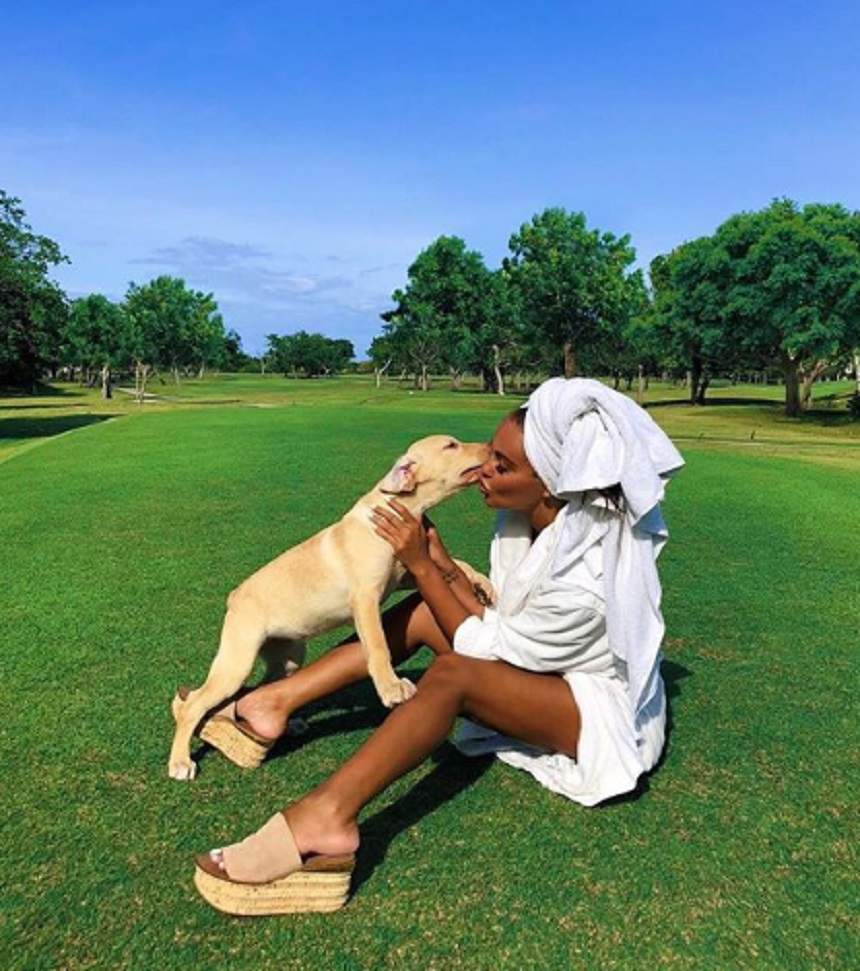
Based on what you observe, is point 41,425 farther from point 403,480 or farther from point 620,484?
point 620,484

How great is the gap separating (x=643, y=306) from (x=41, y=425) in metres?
40.7

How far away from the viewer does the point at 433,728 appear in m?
2.83

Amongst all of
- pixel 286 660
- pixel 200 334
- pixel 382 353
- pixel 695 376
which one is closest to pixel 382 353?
pixel 382 353

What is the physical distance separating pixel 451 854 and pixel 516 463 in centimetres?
142

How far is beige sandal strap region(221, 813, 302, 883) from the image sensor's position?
2598mm

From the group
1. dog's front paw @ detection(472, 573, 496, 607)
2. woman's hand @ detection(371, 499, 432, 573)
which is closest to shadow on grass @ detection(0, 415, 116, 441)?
dog's front paw @ detection(472, 573, 496, 607)

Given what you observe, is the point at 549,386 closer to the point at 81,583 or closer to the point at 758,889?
the point at 758,889

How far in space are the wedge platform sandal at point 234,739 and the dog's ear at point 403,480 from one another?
1.13 meters

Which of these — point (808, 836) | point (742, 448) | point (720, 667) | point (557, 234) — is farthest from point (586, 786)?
point (557, 234)

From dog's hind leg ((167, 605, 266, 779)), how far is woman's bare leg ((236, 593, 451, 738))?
0.40ft

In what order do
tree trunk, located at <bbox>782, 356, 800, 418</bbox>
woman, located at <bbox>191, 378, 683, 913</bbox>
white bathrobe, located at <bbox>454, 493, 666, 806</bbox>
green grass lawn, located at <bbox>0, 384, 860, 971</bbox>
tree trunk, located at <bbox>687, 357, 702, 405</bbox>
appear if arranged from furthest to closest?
tree trunk, located at <bbox>687, 357, 702, 405</bbox>, tree trunk, located at <bbox>782, 356, 800, 418</bbox>, white bathrobe, located at <bbox>454, 493, 666, 806</bbox>, woman, located at <bbox>191, 378, 683, 913</bbox>, green grass lawn, located at <bbox>0, 384, 860, 971</bbox>

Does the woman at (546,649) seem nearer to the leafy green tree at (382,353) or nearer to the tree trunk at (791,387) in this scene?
the tree trunk at (791,387)

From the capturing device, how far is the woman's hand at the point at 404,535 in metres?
3.38

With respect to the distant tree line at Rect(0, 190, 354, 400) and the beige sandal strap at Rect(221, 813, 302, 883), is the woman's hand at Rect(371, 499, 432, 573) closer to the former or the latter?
the beige sandal strap at Rect(221, 813, 302, 883)
